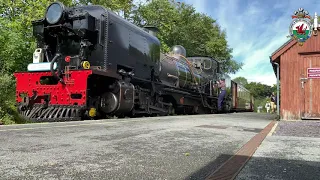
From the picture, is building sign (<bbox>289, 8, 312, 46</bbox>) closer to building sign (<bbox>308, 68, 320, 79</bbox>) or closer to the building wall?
the building wall

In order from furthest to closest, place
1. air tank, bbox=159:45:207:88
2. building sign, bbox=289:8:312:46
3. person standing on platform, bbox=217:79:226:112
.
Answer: person standing on platform, bbox=217:79:226:112
air tank, bbox=159:45:207:88
building sign, bbox=289:8:312:46

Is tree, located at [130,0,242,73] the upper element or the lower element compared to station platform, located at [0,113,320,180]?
upper

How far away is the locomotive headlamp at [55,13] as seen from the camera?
8875 mm

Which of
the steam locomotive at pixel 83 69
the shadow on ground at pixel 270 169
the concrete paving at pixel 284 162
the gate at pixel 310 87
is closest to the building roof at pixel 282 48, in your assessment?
the gate at pixel 310 87

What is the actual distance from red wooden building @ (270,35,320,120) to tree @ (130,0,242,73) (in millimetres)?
13003

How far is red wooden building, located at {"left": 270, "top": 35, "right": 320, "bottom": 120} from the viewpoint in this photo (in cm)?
1128

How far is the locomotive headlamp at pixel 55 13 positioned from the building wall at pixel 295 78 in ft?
26.6

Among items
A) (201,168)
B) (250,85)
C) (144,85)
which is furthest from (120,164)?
(250,85)

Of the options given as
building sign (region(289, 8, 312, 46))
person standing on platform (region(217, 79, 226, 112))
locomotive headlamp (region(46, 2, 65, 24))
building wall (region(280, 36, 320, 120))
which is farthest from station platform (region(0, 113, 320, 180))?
person standing on platform (region(217, 79, 226, 112))

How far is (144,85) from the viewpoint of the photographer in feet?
39.2

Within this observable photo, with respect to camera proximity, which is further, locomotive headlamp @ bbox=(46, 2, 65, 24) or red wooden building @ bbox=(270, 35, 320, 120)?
red wooden building @ bbox=(270, 35, 320, 120)

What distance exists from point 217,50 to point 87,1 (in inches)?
703

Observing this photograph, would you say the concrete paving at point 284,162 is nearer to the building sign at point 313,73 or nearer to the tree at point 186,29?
the building sign at point 313,73

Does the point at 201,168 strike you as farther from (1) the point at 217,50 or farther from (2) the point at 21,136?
(1) the point at 217,50
